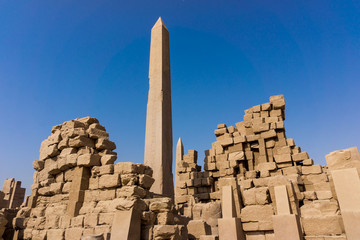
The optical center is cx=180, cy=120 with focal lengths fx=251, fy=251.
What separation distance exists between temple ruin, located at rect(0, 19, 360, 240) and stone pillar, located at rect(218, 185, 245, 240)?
0.05 feet

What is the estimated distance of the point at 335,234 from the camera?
3908 millimetres

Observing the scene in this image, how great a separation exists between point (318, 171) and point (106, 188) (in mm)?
7581

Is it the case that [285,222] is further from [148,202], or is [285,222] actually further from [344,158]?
[148,202]

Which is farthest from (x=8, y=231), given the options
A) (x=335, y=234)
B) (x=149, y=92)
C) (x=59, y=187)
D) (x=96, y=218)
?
(x=335, y=234)

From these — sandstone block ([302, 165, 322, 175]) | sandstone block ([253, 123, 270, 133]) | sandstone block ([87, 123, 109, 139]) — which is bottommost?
sandstone block ([302, 165, 322, 175])

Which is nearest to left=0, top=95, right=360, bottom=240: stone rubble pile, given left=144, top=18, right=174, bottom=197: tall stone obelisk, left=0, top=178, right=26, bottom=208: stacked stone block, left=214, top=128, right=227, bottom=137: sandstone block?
left=144, top=18, right=174, bottom=197: tall stone obelisk

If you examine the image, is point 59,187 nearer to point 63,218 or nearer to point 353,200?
Result: point 63,218

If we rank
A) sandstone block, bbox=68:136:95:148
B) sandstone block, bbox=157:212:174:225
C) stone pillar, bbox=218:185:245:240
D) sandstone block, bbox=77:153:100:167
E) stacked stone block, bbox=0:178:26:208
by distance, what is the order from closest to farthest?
stone pillar, bbox=218:185:245:240 → sandstone block, bbox=157:212:174:225 → sandstone block, bbox=77:153:100:167 → sandstone block, bbox=68:136:95:148 → stacked stone block, bbox=0:178:26:208

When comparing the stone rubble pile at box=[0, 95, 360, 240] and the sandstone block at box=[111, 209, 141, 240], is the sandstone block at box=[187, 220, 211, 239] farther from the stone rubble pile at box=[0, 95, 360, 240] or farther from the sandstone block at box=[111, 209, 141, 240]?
the sandstone block at box=[111, 209, 141, 240]

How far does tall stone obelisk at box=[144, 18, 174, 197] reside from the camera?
8886 mm

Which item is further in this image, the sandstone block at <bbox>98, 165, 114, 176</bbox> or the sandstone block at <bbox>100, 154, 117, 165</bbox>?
the sandstone block at <bbox>100, 154, 117, 165</bbox>

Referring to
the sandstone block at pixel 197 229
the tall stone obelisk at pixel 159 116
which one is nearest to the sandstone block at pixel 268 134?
the tall stone obelisk at pixel 159 116

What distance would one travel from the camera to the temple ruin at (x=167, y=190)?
4.11 metres

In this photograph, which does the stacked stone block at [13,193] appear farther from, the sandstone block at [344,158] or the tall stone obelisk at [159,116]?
the sandstone block at [344,158]
